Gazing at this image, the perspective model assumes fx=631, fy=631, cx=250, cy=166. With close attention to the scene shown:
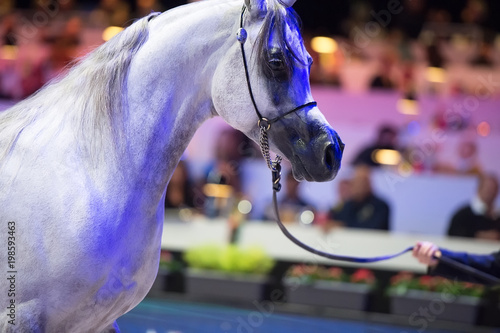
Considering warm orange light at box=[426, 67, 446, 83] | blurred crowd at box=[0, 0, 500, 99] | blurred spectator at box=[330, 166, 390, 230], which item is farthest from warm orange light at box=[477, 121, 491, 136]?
blurred spectator at box=[330, 166, 390, 230]

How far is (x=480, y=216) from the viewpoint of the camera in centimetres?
478

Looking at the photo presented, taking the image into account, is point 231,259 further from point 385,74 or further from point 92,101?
point 92,101

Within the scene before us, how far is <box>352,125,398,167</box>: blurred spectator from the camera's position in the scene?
5277 millimetres

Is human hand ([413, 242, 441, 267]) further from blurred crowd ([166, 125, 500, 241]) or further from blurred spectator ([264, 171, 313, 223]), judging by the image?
blurred spectator ([264, 171, 313, 223])

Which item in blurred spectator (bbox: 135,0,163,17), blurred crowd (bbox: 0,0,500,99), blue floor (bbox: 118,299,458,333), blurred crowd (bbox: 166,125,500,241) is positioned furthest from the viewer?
blurred spectator (bbox: 135,0,163,17)

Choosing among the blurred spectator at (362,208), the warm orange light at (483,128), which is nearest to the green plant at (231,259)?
the blurred spectator at (362,208)

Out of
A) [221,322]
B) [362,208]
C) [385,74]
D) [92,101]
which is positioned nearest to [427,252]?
[92,101]

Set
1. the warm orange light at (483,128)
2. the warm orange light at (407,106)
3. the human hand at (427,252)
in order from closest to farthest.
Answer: the human hand at (427,252)
the warm orange light at (483,128)
the warm orange light at (407,106)

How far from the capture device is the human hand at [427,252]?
2.38 metres

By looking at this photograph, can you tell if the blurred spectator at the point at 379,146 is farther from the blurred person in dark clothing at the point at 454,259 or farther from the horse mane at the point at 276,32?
the horse mane at the point at 276,32

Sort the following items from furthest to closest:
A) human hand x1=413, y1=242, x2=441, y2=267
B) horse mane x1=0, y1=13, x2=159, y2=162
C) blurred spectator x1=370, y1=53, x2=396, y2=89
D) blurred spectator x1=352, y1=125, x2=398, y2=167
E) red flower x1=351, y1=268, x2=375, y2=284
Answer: blurred spectator x1=370, y1=53, x2=396, y2=89
blurred spectator x1=352, y1=125, x2=398, y2=167
red flower x1=351, y1=268, x2=375, y2=284
human hand x1=413, y1=242, x2=441, y2=267
horse mane x1=0, y1=13, x2=159, y2=162

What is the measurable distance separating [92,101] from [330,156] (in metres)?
0.63

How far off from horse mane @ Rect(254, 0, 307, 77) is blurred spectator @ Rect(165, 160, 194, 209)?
3.61m

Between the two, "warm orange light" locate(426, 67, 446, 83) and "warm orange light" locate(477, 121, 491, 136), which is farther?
"warm orange light" locate(426, 67, 446, 83)
